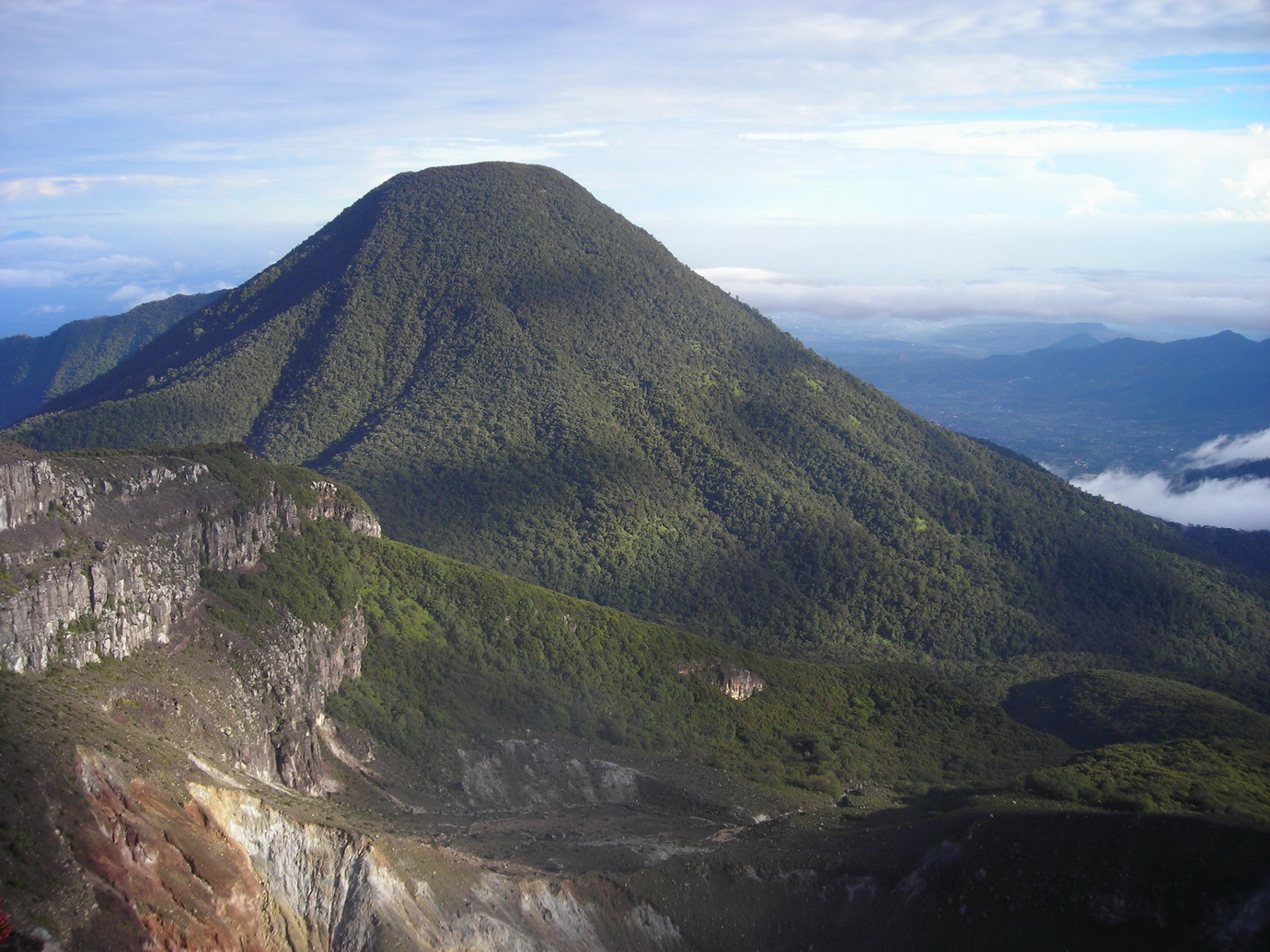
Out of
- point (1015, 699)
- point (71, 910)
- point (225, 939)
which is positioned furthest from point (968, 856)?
point (1015, 699)

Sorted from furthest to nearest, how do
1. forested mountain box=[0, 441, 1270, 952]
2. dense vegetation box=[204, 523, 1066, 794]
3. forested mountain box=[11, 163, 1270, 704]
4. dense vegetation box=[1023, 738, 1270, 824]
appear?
forested mountain box=[11, 163, 1270, 704]
dense vegetation box=[204, 523, 1066, 794]
dense vegetation box=[1023, 738, 1270, 824]
forested mountain box=[0, 441, 1270, 952]

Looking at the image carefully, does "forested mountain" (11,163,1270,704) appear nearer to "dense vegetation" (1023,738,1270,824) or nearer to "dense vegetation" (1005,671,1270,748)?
"dense vegetation" (1005,671,1270,748)

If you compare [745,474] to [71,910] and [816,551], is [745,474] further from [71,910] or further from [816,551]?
[71,910]

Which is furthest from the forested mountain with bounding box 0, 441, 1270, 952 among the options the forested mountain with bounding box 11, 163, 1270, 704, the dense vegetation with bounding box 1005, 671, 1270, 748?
the forested mountain with bounding box 11, 163, 1270, 704

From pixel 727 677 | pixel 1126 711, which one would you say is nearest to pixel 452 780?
pixel 727 677

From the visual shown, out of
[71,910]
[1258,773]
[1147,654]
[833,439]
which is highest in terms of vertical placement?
[833,439]

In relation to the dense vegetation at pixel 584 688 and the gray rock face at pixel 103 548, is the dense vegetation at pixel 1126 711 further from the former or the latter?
the gray rock face at pixel 103 548

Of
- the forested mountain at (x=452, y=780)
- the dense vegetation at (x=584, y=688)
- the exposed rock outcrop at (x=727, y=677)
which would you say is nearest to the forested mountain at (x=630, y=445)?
the dense vegetation at (x=584, y=688)
